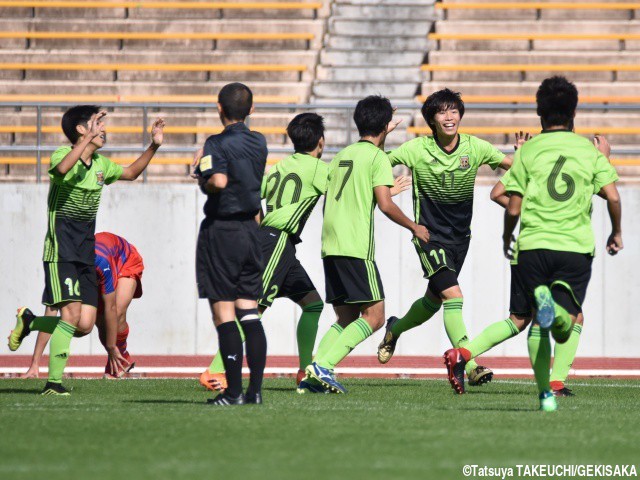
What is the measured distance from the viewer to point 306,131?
970 centimetres

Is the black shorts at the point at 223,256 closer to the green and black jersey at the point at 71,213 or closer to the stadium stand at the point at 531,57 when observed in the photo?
the green and black jersey at the point at 71,213

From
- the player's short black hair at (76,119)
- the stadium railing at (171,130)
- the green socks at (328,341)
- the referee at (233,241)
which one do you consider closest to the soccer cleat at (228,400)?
the referee at (233,241)

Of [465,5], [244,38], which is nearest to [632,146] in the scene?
[465,5]

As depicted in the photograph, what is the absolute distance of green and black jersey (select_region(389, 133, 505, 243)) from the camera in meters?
9.62

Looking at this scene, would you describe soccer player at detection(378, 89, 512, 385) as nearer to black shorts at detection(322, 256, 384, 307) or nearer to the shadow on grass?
black shorts at detection(322, 256, 384, 307)

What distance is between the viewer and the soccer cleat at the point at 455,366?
880cm

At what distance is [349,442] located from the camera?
5.87 meters

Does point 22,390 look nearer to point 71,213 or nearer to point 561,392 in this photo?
point 71,213

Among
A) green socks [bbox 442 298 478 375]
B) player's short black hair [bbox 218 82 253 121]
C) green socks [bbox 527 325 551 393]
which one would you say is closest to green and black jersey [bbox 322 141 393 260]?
green socks [bbox 442 298 478 375]

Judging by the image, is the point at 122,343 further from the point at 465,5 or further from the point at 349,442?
the point at 465,5

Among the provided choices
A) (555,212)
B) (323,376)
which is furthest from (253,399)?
(555,212)

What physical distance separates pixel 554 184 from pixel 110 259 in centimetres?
506

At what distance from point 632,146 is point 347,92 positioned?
4.23m

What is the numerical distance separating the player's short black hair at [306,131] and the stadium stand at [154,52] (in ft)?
26.4
